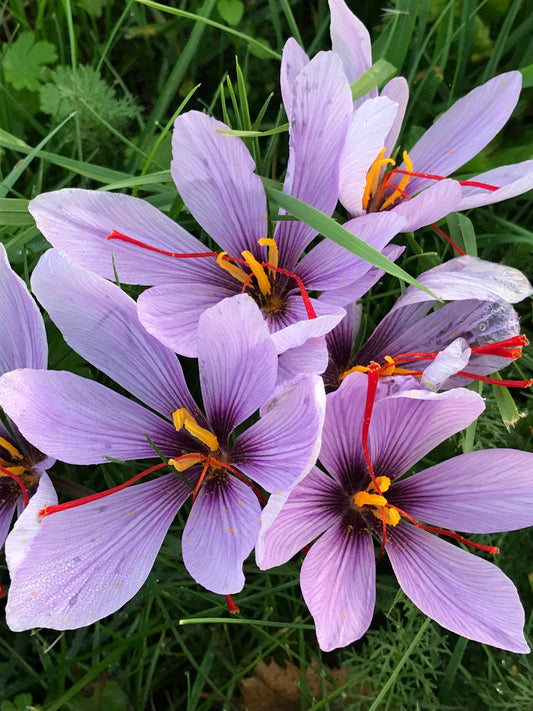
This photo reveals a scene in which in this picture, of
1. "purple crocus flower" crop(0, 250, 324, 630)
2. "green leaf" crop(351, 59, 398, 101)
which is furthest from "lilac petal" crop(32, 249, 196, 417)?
"green leaf" crop(351, 59, 398, 101)

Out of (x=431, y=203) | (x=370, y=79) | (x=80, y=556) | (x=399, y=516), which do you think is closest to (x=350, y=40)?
(x=370, y=79)

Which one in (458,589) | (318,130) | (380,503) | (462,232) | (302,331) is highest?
(318,130)

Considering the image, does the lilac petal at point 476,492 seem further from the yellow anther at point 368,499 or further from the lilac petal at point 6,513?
the lilac petal at point 6,513

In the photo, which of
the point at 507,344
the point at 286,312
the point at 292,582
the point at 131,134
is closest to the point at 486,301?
the point at 507,344

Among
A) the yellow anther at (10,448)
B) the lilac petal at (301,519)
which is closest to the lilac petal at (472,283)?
the lilac petal at (301,519)

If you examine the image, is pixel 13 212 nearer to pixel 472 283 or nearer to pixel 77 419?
pixel 77 419

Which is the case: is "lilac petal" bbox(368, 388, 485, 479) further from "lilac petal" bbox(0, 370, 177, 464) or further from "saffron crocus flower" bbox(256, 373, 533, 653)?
"lilac petal" bbox(0, 370, 177, 464)
